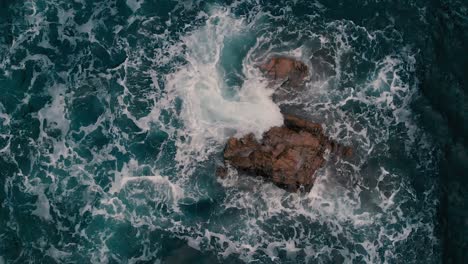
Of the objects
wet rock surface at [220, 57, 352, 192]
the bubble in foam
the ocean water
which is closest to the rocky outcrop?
the ocean water

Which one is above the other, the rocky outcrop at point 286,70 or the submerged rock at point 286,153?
the rocky outcrop at point 286,70

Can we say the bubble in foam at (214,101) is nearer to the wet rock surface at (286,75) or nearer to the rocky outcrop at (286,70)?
the wet rock surface at (286,75)

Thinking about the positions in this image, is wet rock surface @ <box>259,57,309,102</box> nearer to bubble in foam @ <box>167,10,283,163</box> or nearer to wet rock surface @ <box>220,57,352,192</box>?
bubble in foam @ <box>167,10,283,163</box>

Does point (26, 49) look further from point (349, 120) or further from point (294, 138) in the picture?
point (349, 120)

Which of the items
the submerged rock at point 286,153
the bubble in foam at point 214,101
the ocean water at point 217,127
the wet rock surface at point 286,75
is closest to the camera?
the submerged rock at point 286,153

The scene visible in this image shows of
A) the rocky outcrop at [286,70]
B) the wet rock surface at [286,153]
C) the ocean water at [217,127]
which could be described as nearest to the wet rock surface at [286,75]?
the rocky outcrop at [286,70]

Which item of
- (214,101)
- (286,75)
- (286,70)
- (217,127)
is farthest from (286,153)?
(214,101)
